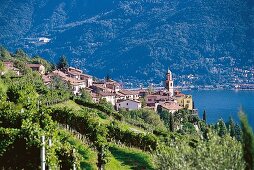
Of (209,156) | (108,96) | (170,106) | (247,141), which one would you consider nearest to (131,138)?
(209,156)

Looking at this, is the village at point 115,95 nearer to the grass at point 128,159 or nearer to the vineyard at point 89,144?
the vineyard at point 89,144

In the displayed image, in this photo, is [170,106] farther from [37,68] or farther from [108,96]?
[37,68]

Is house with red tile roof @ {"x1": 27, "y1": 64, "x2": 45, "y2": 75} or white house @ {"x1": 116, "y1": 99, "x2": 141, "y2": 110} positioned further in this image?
white house @ {"x1": 116, "y1": 99, "x2": 141, "y2": 110}

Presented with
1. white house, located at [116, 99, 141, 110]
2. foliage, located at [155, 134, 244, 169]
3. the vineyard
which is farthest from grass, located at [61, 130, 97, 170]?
white house, located at [116, 99, 141, 110]

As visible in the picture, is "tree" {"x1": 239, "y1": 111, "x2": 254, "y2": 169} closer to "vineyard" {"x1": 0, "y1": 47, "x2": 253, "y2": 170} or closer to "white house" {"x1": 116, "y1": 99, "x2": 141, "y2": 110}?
"vineyard" {"x1": 0, "y1": 47, "x2": 253, "y2": 170}

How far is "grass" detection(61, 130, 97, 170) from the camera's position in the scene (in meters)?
29.0

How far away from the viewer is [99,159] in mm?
28719

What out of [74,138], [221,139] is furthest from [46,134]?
[74,138]

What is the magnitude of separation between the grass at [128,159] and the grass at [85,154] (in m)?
0.98

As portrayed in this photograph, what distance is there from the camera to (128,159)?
3362 centimetres

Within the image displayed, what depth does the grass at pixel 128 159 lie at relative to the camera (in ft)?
103

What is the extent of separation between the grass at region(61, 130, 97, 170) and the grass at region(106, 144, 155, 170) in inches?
38.4

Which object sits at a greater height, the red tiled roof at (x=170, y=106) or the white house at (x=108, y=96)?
the white house at (x=108, y=96)

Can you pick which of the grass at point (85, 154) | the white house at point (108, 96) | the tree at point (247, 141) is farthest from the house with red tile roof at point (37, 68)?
the tree at point (247, 141)
